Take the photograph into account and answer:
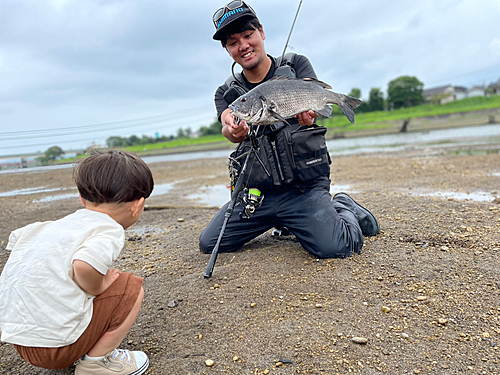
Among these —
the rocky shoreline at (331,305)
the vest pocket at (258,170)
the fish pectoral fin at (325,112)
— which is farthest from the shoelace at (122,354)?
the fish pectoral fin at (325,112)

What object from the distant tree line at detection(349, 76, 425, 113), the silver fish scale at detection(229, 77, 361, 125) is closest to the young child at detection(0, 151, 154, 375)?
the silver fish scale at detection(229, 77, 361, 125)

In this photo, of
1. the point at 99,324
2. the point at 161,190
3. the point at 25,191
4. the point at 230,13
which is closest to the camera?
the point at 99,324

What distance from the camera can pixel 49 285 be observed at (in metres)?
1.82

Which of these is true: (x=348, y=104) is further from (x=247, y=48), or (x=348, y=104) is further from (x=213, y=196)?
(x=213, y=196)

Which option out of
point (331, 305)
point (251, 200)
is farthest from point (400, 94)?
point (331, 305)

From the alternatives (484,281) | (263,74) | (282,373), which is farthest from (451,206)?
(282,373)

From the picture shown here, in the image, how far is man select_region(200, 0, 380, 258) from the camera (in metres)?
3.78

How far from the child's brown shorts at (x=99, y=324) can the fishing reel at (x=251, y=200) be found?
73.0 inches

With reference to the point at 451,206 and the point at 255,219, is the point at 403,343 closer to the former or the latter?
the point at 255,219

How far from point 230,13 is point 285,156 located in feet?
5.64

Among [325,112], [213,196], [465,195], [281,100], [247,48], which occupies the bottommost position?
[465,195]

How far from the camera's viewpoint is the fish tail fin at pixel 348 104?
3.87 metres

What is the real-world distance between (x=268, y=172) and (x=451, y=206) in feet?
10.6

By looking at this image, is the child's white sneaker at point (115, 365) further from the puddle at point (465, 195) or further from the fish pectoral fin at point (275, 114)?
the puddle at point (465, 195)
